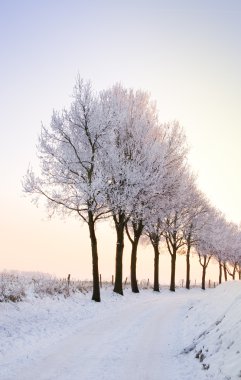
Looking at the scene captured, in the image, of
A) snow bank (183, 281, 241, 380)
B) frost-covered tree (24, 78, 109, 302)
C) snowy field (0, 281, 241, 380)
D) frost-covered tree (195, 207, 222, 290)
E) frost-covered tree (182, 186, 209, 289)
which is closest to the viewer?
snow bank (183, 281, 241, 380)

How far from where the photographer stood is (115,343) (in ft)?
44.3

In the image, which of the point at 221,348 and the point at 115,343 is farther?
the point at 115,343

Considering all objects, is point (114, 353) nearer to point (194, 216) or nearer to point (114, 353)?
point (114, 353)

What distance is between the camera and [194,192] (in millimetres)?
48938

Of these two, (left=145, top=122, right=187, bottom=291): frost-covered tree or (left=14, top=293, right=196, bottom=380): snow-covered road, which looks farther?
(left=145, top=122, right=187, bottom=291): frost-covered tree

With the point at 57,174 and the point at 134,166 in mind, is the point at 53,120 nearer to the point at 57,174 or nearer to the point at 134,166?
the point at 57,174

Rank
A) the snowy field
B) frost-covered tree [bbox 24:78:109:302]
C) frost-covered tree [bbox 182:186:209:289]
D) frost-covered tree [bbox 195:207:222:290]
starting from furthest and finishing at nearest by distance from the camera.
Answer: frost-covered tree [bbox 195:207:222:290] < frost-covered tree [bbox 182:186:209:289] < frost-covered tree [bbox 24:78:109:302] < the snowy field

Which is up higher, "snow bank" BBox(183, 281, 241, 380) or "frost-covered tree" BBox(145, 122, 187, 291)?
"frost-covered tree" BBox(145, 122, 187, 291)

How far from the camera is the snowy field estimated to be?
985 centimetres

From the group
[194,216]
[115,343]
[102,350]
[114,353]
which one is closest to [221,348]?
[114,353]

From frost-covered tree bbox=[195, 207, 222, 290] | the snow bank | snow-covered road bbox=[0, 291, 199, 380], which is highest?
frost-covered tree bbox=[195, 207, 222, 290]

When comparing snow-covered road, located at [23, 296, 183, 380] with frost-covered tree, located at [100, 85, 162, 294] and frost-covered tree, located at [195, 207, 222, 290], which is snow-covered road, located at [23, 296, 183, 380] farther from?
frost-covered tree, located at [195, 207, 222, 290]

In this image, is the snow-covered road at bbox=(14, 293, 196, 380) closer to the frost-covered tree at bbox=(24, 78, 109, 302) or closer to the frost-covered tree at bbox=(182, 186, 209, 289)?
the frost-covered tree at bbox=(24, 78, 109, 302)

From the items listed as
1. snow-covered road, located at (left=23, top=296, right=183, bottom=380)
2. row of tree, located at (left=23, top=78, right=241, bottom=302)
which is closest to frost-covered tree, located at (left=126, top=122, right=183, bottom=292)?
row of tree, located at (left=23, top=78, right=241, bottom=302)
